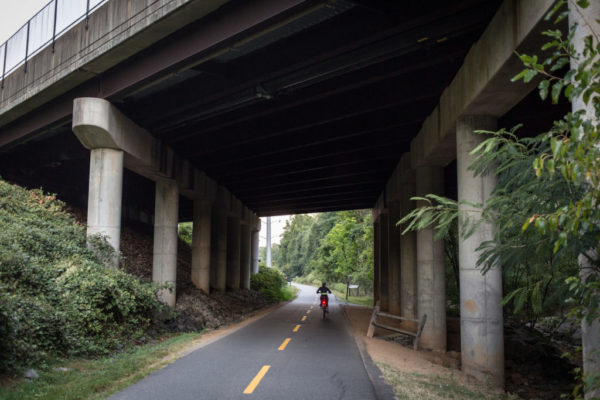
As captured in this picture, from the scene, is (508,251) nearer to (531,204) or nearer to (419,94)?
(531,204)

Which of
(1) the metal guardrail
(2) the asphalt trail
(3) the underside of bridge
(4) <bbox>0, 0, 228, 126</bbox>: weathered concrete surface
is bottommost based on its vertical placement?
(2) the asphalt trail

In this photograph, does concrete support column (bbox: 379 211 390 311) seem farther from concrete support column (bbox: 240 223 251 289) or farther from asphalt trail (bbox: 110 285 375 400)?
asphalt trail (bbox: 110 285 375 400)

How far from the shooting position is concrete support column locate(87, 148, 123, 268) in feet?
48.6

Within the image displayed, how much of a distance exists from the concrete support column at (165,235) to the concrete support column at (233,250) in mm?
14136

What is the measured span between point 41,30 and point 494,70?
1748cm

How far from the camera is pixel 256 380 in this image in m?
8.03

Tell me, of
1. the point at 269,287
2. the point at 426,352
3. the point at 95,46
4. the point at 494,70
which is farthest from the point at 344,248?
the point at 494,70

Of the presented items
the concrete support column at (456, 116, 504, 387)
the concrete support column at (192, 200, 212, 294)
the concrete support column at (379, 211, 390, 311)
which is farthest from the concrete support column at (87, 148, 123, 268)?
the concrete support column at (379, 211, 390, 311)

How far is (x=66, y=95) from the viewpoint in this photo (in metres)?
16.4

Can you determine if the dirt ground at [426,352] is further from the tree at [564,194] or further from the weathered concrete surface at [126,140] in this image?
the weathered concrete surface at [126,140]

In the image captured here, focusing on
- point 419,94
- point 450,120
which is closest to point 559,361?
point 450,120

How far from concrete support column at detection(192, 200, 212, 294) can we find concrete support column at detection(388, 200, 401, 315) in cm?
1093

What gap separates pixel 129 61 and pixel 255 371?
10186 millimetres

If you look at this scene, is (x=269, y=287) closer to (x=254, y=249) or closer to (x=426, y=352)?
(x=254, y=249)
